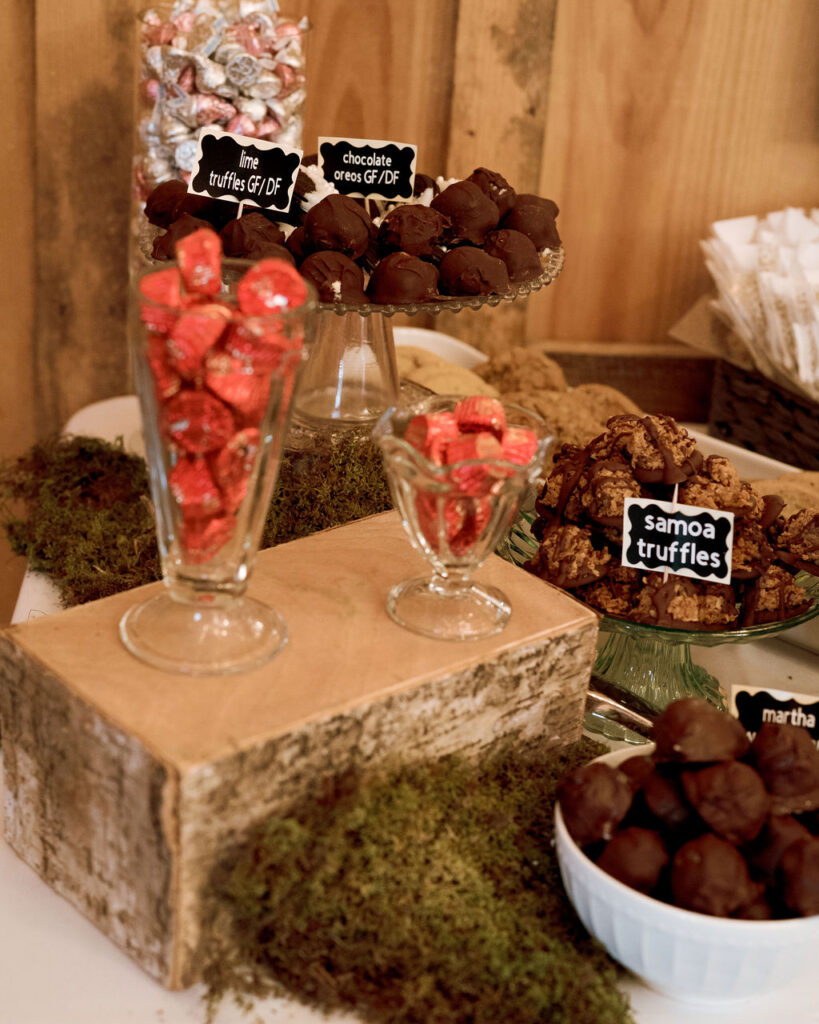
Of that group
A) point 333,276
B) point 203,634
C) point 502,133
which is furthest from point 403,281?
point 502,133

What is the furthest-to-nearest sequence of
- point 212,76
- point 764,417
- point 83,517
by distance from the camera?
point 764,417, point 212,76, point 83,517

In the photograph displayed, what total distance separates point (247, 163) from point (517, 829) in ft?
2.60

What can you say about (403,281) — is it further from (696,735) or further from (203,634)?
(696,735)

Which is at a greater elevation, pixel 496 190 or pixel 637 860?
pixel 496 190

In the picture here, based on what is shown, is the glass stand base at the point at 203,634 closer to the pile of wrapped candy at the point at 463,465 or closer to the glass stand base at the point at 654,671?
the pile of wrapped candy at the point at 463,465

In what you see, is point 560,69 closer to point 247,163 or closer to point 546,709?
point 247,163

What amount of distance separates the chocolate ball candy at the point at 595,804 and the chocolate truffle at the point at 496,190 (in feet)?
2.58

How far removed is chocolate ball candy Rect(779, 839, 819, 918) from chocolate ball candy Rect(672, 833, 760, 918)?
22 millimetres

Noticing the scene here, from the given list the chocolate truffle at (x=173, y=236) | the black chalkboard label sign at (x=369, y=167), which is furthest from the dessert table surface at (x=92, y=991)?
the black chalkboard label sign at (x=369, y=167)

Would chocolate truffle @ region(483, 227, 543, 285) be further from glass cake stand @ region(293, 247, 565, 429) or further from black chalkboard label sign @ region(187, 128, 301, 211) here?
black chalkboard label sign @ region(187, 128, 301, 211)

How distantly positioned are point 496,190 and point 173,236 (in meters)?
0.42

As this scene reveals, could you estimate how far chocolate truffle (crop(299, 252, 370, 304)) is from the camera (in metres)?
1.16

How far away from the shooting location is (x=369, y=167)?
138 centimetres

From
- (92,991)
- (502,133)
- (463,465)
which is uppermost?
(502,133)
